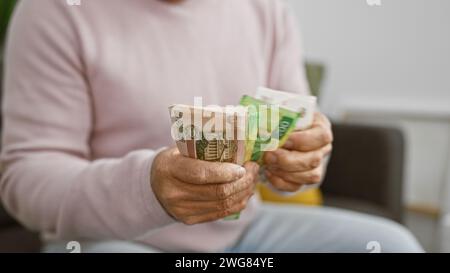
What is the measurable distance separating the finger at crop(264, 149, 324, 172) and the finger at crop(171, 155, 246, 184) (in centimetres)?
9

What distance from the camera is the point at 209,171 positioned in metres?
0.50

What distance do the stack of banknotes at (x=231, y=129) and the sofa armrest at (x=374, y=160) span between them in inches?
24.1

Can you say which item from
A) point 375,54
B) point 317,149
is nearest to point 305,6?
point 375,54

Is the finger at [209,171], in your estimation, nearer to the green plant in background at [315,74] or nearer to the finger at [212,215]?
the finger at [212,215]

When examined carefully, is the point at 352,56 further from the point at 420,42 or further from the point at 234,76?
the point at 234,76

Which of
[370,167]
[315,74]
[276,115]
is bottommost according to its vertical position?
[370,167]

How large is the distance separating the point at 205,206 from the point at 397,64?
43cm

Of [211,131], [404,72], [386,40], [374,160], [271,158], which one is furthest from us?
[374,160]

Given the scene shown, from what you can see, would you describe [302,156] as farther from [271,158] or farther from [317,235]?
[317,235]

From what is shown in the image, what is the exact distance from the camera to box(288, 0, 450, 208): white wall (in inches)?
27.0

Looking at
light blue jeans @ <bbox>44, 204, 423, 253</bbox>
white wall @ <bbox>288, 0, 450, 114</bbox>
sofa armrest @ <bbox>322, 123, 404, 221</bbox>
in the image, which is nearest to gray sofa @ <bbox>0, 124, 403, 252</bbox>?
sofa armrest @ <bbox>322, 123, 404, 221</bbox>

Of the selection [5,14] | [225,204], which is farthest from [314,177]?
[5,14]

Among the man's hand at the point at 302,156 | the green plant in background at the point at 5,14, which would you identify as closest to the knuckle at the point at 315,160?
the man's hand at the point at 302,156
